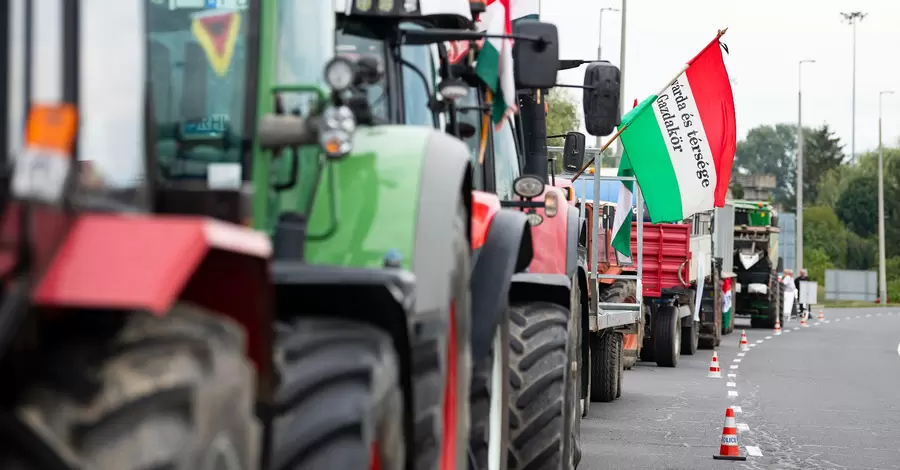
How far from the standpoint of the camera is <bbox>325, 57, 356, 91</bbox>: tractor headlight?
16.2 feet

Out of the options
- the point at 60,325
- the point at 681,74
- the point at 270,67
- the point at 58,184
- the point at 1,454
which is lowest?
the point at 1,454

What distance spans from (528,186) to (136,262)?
586 cm

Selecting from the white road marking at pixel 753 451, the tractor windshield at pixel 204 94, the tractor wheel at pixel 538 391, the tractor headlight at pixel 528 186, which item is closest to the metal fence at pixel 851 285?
the white road marking at pixel 753 451

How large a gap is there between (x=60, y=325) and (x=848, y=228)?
122669mm

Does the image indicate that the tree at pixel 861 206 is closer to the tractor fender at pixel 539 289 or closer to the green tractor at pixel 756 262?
the green tractor at pixel 756 262

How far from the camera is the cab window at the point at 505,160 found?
907 cm

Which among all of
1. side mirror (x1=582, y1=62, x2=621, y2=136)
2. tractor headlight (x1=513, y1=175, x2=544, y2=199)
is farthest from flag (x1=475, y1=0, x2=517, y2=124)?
side mirror (x1=582, y1=62, x2=621, y2=136)

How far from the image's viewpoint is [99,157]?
3.54m

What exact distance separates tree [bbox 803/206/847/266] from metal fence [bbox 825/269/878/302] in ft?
93.2

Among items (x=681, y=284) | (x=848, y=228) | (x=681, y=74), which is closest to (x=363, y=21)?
(x=681, y=74)

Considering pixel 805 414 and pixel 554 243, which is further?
pixel 805 414

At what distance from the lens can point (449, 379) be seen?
5.93 metres

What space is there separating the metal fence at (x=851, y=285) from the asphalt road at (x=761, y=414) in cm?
5093

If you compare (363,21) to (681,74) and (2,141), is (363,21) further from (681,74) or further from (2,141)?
(681,74)
